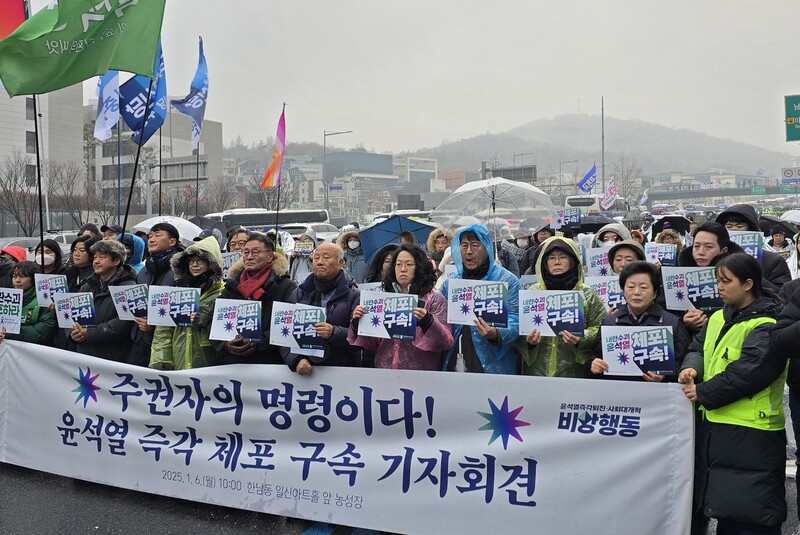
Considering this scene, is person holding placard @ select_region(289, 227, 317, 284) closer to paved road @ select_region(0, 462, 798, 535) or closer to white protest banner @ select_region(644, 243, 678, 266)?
white protest banner @ select_region(644, 243, 678, 266)

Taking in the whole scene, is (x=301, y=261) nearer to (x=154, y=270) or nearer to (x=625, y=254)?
(x=154, y=270)

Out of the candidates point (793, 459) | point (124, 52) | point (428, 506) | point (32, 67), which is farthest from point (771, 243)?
point (32, 67)

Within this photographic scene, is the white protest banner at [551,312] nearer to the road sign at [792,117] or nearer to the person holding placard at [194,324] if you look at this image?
the person holding placard at [194,324]

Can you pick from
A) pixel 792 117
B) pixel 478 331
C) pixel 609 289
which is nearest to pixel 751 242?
pixel 609 289

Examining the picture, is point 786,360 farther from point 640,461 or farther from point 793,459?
point 793,459

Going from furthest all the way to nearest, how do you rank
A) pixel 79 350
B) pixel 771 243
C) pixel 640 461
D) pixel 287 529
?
pixel 771 243 → pixel 79 350 → pixel 287 529 → pixel 640 461

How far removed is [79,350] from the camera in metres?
5.47

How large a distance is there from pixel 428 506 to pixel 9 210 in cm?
4066

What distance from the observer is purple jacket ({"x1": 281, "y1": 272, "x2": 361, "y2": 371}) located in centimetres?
436

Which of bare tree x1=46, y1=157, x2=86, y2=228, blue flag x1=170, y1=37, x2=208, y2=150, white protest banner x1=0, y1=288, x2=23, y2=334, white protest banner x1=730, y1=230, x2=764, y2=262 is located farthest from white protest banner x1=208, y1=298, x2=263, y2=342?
bare tree x1=46, y1=157, x2=86, y2=228

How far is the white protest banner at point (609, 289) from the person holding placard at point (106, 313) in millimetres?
3623

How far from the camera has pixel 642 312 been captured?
3.83 m

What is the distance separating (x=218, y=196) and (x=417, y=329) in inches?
2373

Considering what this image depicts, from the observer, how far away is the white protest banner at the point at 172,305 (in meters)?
4.67
